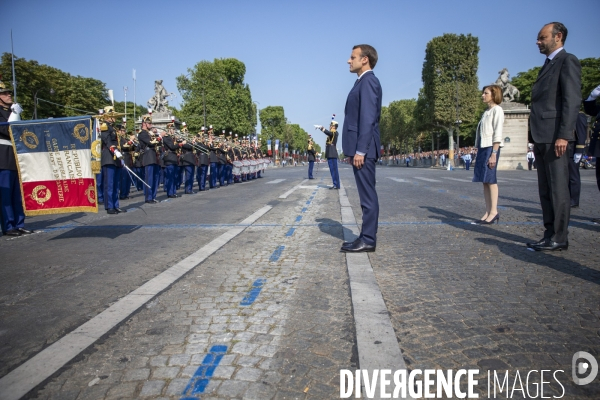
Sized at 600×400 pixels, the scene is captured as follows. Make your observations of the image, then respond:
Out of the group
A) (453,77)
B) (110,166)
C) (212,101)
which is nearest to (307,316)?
(110,166)

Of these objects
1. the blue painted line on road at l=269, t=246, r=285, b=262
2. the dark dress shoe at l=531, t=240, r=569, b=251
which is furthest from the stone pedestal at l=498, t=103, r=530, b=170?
the blue painted line on road at l=269, t=246, r=285, b=262

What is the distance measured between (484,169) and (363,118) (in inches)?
123

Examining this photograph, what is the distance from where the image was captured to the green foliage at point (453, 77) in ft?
167

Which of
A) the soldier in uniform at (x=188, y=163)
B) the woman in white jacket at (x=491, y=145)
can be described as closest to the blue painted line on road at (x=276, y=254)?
the woman in white jacket at (x=491, y=145)

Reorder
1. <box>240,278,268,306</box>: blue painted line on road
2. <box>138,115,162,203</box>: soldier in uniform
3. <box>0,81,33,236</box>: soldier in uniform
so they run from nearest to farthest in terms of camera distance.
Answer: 1. <box>240,278,268,306</box>: blue painted line on road
2. <box>0,81,33,236</box>: soldier in uniform
3. <box>138,115,162,203</box>: soldier in uniform

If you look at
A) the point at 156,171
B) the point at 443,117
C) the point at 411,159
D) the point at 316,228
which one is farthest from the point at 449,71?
the point at 316,228

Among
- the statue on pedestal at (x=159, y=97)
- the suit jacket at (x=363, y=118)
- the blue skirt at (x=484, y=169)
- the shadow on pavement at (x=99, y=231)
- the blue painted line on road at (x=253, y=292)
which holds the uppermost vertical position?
the statue on pedestal at (x=159, y=97)

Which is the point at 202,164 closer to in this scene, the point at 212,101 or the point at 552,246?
the point at 552,246

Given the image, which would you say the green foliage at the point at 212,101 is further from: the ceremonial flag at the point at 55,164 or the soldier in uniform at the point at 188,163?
the ceremonial flag at the point at 55,164

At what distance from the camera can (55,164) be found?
607 cm

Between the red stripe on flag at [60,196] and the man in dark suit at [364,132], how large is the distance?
3.76m

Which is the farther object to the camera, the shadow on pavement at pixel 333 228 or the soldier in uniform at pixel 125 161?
the soldier in uniform at pixel 125 161

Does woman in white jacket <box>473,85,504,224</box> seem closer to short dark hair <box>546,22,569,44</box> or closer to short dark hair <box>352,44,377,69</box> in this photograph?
short dark hair <box>546,22,569,44</box>

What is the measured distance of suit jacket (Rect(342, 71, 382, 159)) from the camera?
468cm
